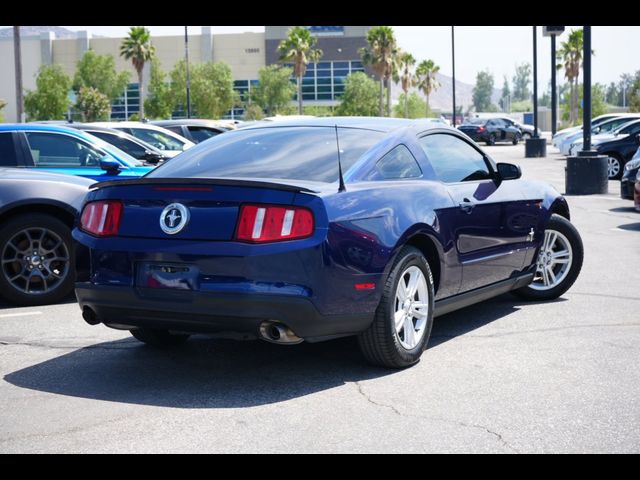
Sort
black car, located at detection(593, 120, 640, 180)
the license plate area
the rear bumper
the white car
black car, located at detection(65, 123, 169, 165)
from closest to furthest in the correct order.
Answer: the rear bumper → the license plate area → black car, located at detection(65, 123, 169, 165) → the white car → black car, located at detection(593, 120, 640, 180)

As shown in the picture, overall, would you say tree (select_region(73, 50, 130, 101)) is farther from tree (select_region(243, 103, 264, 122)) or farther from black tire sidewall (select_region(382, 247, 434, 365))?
black tire sidewall (select_region(382, 247, 434, 365))

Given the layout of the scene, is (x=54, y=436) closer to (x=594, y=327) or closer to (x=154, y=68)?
(x=594, y=327)

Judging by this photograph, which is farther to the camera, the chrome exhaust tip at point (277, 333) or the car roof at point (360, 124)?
the car roof at point (360, 124)

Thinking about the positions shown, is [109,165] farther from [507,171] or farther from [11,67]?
[11,67]

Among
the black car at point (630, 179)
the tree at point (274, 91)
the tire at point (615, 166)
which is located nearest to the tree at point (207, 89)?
the tree at point (274, 91)

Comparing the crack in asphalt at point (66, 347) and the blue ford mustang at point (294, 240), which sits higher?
the blue ford mustang at point (294, 240)

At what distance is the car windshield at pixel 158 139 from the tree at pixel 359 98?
75.1m

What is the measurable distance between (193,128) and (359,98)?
74.3 m

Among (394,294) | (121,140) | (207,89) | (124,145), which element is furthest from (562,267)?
(207,89)

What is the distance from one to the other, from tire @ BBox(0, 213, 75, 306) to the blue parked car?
115cm

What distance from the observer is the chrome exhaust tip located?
512 centimetres

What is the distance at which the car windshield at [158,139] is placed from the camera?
17328 mm

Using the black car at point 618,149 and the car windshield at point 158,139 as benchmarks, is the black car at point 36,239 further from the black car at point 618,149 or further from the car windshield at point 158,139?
the black car at point 618,149

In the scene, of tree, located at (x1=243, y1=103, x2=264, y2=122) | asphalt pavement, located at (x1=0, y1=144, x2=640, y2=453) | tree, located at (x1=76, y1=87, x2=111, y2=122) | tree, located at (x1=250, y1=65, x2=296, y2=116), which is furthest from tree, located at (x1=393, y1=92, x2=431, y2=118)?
asphalt pavement, located at (x1=0, y1=144, x2=640, y2=453)
